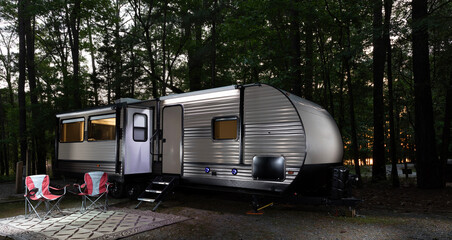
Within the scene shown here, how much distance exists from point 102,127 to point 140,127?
1579 mm

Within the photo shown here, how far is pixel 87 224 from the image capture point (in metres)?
6.03

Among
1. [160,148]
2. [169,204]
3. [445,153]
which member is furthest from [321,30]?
[169,204]

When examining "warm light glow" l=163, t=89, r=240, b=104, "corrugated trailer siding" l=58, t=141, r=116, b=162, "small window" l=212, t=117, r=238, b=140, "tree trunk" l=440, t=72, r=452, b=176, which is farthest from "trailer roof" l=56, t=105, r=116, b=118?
"tree trunk" l=440, t=72, r=452, b=176

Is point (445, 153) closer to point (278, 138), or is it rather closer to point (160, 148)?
point (278, 138)

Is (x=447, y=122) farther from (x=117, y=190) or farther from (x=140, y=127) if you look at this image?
(x=117, y=190)

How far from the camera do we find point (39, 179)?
263 inches

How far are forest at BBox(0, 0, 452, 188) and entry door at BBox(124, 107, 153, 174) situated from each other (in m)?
5.01

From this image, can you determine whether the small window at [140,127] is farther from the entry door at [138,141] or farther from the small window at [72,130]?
the small window at [72,130]

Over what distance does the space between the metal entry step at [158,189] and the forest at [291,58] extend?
594cm

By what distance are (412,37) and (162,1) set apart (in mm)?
10904

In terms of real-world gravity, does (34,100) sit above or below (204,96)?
above

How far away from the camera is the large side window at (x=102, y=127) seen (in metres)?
9.08

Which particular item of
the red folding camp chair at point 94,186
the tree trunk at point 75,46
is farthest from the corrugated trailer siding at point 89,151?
the tree trunk at point 75,46

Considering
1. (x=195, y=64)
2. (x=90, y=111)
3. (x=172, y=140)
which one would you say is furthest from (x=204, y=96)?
(x=195, y=64)
